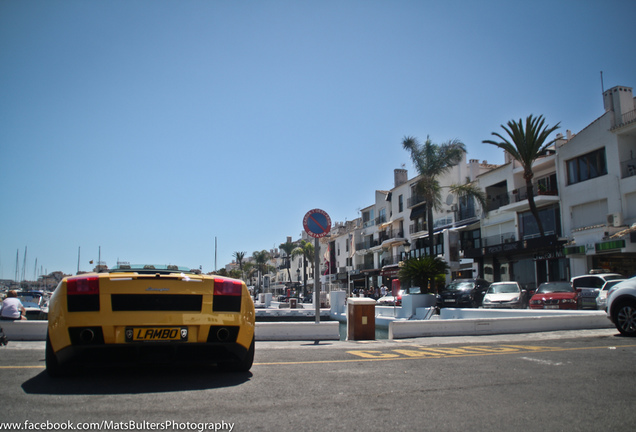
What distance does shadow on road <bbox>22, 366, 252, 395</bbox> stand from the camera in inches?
171

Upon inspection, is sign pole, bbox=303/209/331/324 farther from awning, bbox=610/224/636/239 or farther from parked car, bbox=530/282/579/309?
awning, bbox=610/224/636/239

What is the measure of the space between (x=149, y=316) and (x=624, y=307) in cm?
896

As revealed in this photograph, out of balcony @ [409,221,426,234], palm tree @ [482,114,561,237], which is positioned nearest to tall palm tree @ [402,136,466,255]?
palm tree @ [482,114,561,237]

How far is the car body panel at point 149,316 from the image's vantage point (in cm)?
462

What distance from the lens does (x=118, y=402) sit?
3.88 m

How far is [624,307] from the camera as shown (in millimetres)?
9703

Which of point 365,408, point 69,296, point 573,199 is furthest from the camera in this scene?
point 573,199

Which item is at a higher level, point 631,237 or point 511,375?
point 631,237

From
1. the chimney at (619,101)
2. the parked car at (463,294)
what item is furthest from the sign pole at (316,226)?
the chimney at (619,101)

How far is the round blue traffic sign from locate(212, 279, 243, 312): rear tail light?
6438 millimetres

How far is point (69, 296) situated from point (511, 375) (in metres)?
4.45

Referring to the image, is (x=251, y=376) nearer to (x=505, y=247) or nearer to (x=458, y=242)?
(x=505, y=247)

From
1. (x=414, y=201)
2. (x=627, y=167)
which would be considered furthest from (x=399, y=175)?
(x=627, y=167)

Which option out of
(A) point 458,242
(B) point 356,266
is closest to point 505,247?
(A) point 458,242
